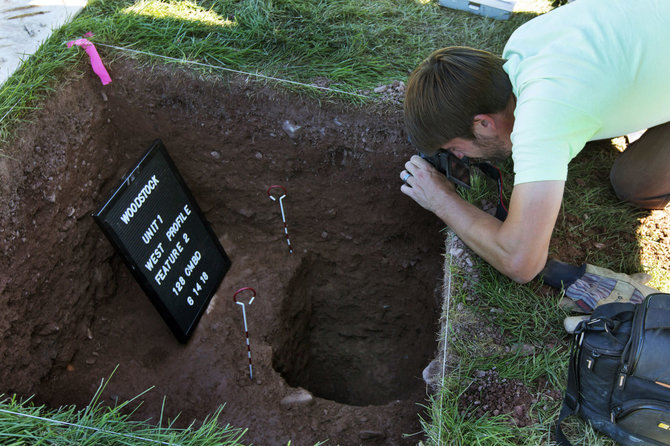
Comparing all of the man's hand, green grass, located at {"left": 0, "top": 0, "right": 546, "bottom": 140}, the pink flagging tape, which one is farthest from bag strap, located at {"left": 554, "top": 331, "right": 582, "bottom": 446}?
the pink flagging tape

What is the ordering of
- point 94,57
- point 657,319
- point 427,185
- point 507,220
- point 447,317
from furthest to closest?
point 94,57 → point 427,185 → point 447,317 → point 507,220 → point 657,319

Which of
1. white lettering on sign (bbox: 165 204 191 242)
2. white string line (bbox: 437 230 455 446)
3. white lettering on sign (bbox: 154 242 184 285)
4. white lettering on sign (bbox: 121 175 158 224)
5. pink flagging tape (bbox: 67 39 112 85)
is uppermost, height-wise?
pink flagging tape (bbox: 67 39 112 85)

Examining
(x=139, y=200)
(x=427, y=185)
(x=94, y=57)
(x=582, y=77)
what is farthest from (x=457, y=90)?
(x=94, y=57)

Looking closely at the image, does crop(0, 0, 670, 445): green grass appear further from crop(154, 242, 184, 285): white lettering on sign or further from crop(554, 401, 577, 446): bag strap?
crop(154, 242, 184, 285): white lettering on sign

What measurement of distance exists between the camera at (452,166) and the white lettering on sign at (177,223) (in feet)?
4.18

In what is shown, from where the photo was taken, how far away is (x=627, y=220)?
2.39 m

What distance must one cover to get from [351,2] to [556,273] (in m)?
2.20

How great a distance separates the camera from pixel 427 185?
7.32 ft

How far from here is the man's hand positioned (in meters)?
2.19

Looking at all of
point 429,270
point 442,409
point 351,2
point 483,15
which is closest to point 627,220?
point 429,270

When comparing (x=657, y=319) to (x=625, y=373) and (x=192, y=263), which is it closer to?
(x=625, y=373)

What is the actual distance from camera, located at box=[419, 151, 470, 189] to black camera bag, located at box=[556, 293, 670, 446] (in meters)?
0.90

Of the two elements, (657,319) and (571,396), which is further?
(571,396)

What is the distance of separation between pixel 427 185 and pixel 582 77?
773mm
